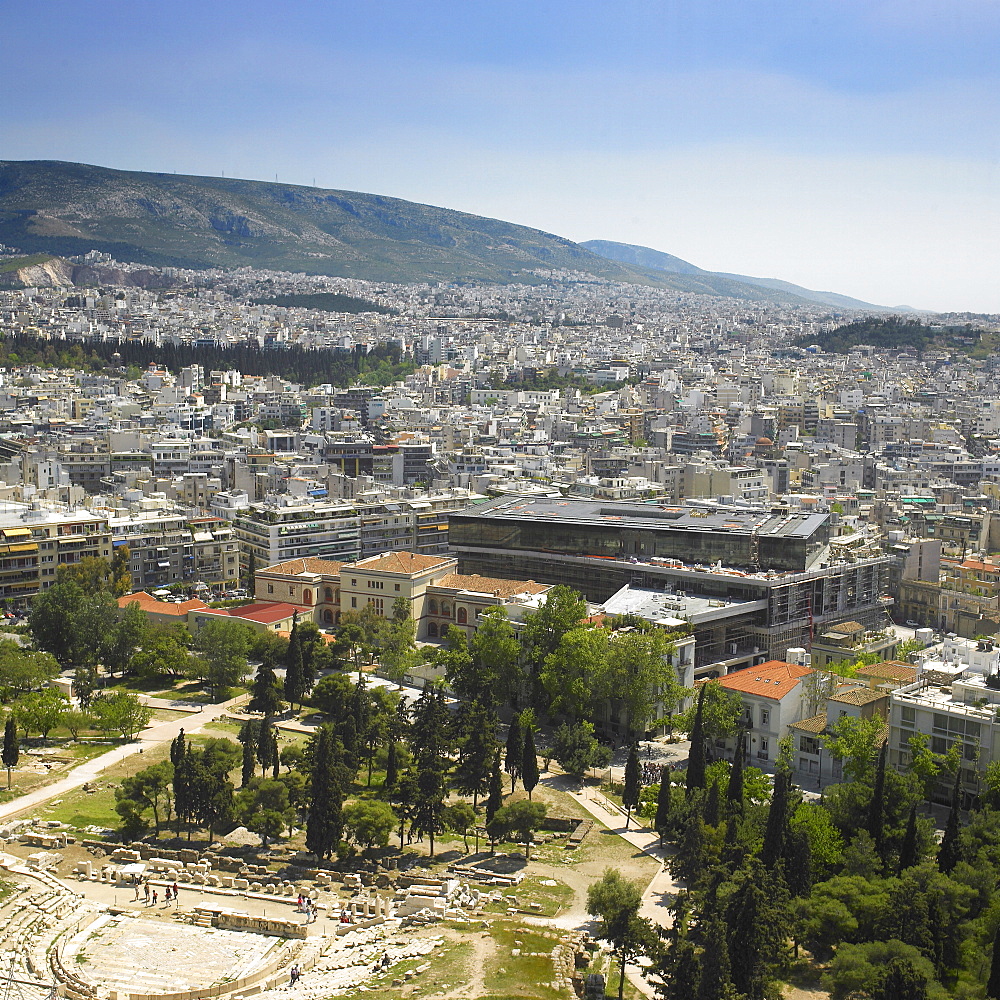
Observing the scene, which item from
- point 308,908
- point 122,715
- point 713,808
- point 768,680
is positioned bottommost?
point 308,908

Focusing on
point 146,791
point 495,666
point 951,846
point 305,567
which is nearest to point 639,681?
point 495,666

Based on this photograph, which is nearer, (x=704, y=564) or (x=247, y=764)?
(x=247, y=764)

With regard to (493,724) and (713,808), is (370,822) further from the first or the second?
(713,808)

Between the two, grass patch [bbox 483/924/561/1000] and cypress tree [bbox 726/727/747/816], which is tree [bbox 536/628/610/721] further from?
grass patch [bbox 483/924/561/1000]

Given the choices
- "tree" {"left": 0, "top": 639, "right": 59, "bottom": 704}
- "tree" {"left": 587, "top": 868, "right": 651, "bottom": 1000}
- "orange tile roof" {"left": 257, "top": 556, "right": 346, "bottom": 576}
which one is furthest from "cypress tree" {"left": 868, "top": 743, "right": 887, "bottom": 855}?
"orange tile roof" {"left": 257, "top": 556, "right": 346, "bottom": 576}

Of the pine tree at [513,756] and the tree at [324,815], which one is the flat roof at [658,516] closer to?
the pine tree at [513,756]

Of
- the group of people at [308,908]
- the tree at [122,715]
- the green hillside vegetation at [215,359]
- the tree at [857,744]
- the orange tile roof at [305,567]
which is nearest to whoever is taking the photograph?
the group of people at [308,908]

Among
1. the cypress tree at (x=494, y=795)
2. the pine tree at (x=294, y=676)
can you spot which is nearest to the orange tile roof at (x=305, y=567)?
the pine tree at (x=294, y=676)
